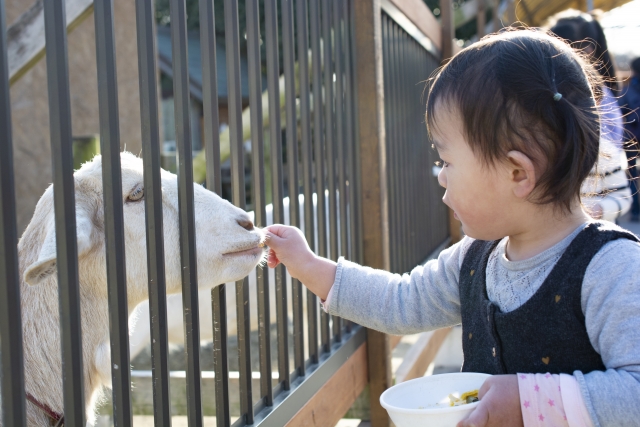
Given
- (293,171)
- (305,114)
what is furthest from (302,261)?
(305,114)

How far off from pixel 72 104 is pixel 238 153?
285 inches

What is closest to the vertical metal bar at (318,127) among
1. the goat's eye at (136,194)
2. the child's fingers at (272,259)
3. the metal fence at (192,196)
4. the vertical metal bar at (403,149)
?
the metal fence at (192,196)

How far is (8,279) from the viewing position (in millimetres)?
1217

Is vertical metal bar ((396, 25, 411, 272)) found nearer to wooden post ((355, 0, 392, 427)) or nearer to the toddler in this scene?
wooden post ((355, 0, 392, 427))

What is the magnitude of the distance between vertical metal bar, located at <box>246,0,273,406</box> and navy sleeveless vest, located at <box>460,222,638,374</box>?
837mm

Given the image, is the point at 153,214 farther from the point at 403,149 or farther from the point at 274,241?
the point at 403,149

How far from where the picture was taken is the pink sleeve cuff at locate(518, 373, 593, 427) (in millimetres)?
1390

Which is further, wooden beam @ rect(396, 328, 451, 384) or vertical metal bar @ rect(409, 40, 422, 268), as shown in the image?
vertical metal bar @ rect(409, 40, 422, 268)

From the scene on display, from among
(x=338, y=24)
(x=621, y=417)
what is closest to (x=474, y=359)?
(x=621, y=417)

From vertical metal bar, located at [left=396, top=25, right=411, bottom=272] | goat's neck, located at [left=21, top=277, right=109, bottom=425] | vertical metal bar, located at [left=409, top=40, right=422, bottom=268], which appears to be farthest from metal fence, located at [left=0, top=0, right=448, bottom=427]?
vertical metal bar, located at [left=409, top=40, right=422, bottom=268]

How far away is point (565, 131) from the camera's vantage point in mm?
1568

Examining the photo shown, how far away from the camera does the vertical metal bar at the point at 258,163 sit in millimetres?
2227

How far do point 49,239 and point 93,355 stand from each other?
0.56m

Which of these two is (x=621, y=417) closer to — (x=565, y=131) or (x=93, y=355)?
(x=565, y=131)
